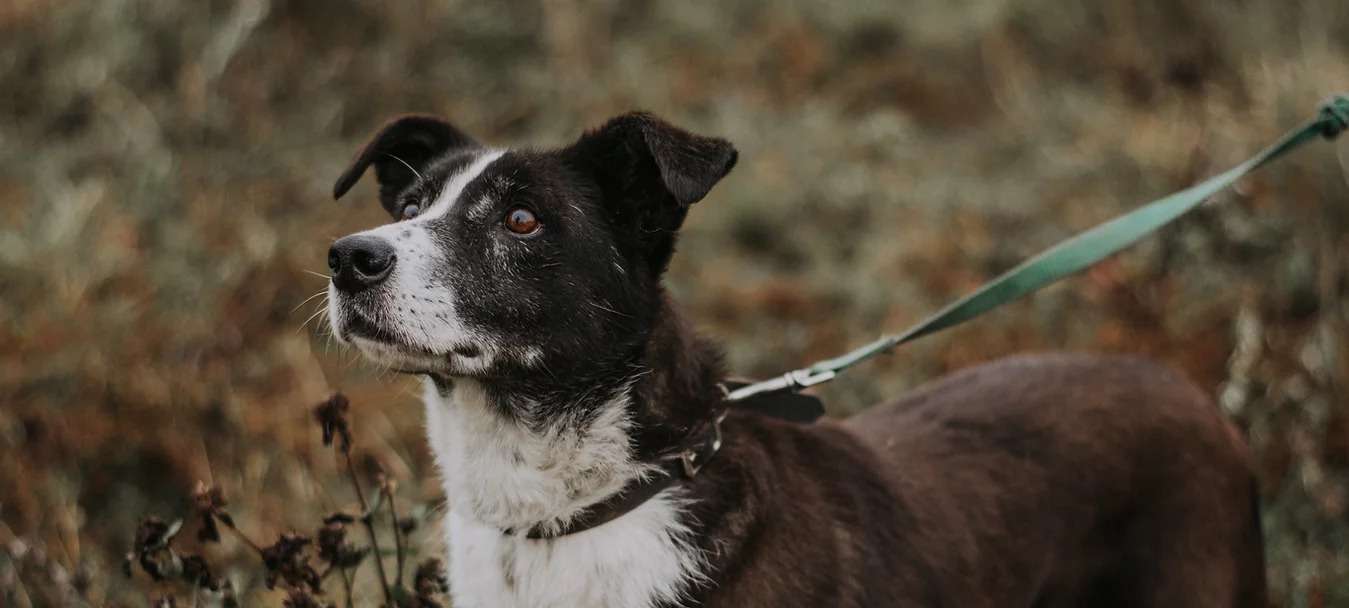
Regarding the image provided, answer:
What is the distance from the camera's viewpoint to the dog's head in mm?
2715

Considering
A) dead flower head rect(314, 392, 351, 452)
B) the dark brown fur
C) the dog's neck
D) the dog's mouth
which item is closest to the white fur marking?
the dog's mouth

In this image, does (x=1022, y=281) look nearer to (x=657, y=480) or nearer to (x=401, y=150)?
(x=657, y=480)

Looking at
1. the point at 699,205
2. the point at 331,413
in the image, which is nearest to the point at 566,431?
the point at 331,413

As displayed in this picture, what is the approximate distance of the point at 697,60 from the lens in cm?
943

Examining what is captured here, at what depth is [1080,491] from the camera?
3.29 metres

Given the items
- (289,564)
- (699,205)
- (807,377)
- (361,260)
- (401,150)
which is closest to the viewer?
(361,260)

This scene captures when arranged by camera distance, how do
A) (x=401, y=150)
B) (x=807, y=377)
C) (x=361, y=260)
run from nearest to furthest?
1. (x=361, y=260)
2. (x=807, y=377)
3. (x=401, y=150)

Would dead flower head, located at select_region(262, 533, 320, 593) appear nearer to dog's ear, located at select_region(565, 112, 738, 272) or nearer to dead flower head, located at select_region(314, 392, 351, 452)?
dead flower head, located at select_region(314, 392, 351, 452)

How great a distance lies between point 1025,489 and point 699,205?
14.8 feet

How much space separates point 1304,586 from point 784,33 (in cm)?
609

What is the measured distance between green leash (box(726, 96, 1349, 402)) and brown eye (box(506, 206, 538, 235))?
676 mm

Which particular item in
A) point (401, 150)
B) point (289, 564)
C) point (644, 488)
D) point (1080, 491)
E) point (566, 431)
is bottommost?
point (1080, 491)

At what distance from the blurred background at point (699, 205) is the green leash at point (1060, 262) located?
142cm

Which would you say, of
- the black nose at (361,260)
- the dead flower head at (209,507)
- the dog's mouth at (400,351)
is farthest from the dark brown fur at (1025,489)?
the dead flower head at (209,507)
